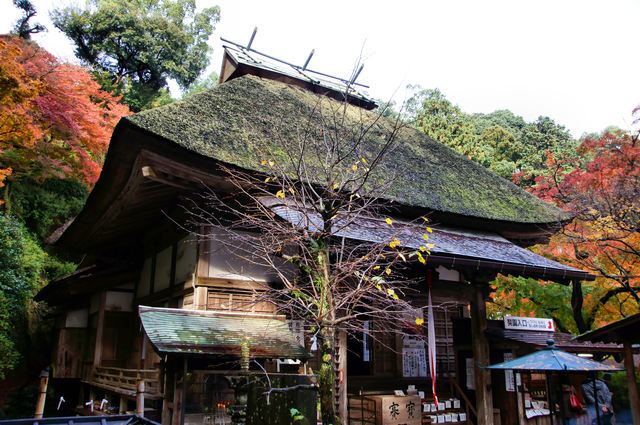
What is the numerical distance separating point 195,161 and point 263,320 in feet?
7.86

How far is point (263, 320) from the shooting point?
6.80m

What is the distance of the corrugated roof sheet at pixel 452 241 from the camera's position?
6.43 m

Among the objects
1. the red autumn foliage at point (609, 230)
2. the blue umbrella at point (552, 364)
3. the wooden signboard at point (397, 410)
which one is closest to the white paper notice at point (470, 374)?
the wooden signboard at point (397, 410)

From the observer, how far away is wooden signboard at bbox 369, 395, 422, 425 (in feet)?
25.9

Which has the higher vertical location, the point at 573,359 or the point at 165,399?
the point at 573,359

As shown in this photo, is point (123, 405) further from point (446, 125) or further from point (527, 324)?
point (446, 125)

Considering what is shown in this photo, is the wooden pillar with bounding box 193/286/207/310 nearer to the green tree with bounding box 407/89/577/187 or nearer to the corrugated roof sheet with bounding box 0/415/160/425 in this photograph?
the corrugated roof sheet with bounding box 0/415/160/425

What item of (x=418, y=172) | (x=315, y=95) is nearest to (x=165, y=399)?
(x=418, y=172)

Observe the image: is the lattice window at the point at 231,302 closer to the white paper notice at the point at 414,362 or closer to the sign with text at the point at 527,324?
the white paper notice at the point at 414,362

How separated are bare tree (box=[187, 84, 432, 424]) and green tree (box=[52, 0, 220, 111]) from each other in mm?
15790

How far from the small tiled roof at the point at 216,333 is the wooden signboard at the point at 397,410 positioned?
7.94 ft

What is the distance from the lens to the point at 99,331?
9.55 m

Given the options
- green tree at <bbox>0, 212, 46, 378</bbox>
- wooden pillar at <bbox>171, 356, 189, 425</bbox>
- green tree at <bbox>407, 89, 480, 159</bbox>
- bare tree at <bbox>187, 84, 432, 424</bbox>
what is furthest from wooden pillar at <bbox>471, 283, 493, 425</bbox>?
green tree at <bbox>407, 89, 480, 159</bbox>

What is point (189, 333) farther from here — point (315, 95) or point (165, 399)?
point (315, 95)
